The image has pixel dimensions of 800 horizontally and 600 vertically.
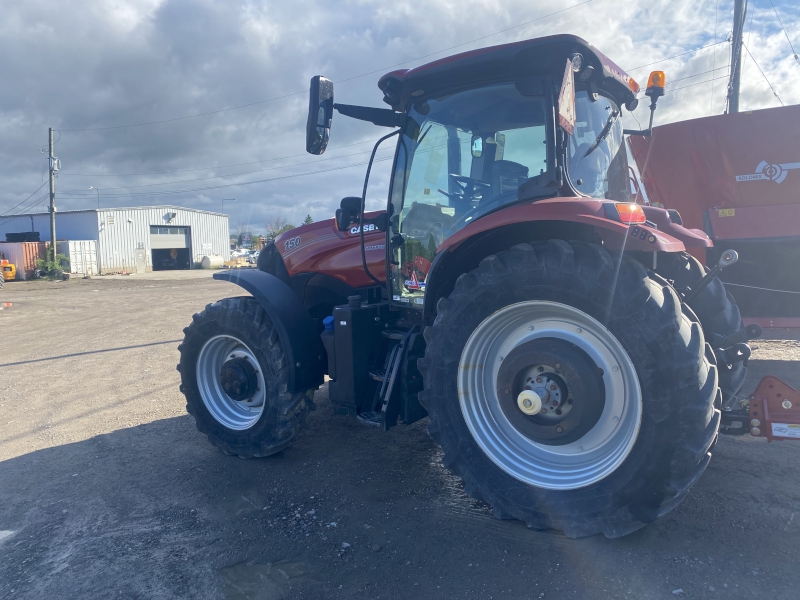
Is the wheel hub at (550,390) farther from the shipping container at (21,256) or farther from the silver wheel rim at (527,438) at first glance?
the shipping container at (21,256)

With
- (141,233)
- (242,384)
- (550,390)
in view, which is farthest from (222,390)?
(141,233)

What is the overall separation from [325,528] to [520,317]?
165cm

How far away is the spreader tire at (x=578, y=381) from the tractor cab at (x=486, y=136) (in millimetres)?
564

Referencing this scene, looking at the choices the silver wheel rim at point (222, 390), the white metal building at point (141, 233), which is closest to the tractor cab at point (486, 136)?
the silver wheel rim at point (222, 390)

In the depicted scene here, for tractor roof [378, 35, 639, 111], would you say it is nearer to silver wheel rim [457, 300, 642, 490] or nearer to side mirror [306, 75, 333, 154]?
side mirror [306, 75, 333, 154]

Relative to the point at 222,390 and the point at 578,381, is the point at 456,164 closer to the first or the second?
the point at 578,381

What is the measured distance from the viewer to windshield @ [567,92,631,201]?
341 cm

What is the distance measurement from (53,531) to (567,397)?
121 inches

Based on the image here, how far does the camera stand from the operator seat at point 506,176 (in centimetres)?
344

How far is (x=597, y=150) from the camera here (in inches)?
142

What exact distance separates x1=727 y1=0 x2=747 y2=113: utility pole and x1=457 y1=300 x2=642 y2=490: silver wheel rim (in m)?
11.3

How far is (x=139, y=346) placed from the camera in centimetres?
1001

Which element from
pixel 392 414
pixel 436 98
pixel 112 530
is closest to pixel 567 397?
pixel 392 414

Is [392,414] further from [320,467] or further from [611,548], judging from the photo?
[611,548]
